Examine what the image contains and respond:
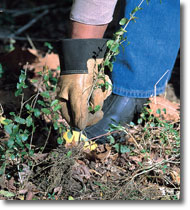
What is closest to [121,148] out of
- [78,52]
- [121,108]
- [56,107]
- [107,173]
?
[107,173]

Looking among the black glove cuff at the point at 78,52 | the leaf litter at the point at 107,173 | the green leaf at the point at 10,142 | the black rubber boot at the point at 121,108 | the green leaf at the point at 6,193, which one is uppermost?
the black glove cuff at the point at 78,52

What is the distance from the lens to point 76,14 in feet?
5.10

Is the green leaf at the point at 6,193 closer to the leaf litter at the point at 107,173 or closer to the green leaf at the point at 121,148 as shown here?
the leaf litter at the point at 107,173

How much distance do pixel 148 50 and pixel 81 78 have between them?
0.59 metres

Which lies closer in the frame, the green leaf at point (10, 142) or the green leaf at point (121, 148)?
the green leaf at point (10, 142)

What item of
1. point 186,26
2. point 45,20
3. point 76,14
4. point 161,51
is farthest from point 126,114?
point 45,20

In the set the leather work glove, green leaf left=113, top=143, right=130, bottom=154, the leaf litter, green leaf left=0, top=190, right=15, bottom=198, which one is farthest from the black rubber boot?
green leaf left=0, top=190, right=15, bottom=198

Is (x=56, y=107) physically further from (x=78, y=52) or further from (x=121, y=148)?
(x=121, y=148)

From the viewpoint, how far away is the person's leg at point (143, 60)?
75.8 inches

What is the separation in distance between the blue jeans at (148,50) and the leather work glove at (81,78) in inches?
15.1

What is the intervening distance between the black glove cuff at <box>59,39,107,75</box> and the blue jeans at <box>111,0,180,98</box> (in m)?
0.37

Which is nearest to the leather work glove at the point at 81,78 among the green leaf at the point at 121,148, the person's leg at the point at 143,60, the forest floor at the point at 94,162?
the forest floor at the point at 94,162

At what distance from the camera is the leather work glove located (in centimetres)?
158

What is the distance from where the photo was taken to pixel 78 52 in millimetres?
1582
